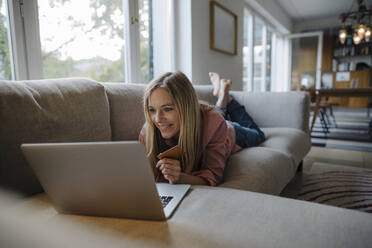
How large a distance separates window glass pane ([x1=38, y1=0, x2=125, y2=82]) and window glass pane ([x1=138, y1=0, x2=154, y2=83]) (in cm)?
23

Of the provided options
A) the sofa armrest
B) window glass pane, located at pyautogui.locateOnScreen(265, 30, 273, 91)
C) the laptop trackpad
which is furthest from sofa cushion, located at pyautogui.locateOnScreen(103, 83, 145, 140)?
window glass pane, located at pyautogui.locateOnScreen(265, 30, 273, 91)

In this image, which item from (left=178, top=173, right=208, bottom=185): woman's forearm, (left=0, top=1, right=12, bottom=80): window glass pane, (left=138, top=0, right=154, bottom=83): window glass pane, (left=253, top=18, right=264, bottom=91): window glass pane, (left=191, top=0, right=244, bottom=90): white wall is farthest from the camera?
(left=253, top=18, right=264, bottom=91): window glass pane

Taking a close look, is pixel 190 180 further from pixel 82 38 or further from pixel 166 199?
pixel 82 38

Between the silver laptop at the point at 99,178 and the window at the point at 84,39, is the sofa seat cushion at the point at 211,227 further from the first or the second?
the window at the point at 84,39

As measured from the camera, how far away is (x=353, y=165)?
2340 millimetres

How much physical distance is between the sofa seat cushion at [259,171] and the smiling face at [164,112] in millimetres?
289

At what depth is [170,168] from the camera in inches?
33.1

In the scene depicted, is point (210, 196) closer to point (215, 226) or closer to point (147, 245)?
point (215, 226)

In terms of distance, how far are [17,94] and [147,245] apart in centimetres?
65

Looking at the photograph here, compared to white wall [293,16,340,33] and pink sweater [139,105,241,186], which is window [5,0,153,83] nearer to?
pink sweater [139,105,241,186]

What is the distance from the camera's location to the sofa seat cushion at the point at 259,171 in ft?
3.40

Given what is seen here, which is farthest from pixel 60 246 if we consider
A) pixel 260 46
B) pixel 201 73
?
pixel 260 46

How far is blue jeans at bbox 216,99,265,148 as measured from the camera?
5.33 ft

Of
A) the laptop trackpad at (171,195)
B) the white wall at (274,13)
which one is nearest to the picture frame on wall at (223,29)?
the white wall at (274,13)
